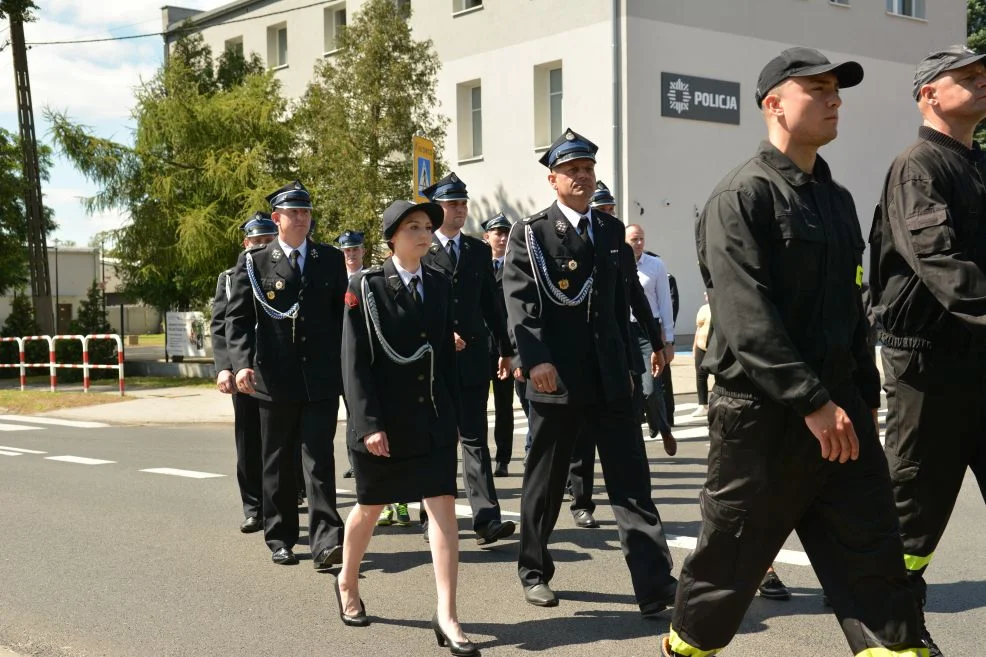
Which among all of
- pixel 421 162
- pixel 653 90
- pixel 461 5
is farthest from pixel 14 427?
pixel 461 5

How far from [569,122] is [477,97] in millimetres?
3648

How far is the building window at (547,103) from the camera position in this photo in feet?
91.7

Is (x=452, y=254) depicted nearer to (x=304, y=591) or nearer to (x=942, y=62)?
(x=304, y=591)

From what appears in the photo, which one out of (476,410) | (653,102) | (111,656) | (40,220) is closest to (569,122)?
(653,102)

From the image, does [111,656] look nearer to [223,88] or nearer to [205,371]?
[205,371]

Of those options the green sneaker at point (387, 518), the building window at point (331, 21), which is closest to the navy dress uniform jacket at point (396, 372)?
the green sneaker at point (387, 518)

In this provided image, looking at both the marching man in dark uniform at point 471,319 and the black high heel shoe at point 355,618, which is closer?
the black high heel shoe at point 355,618

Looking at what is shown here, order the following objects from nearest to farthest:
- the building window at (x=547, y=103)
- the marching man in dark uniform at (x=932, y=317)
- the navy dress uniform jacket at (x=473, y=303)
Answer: the marching man in dark uniform at (x=932, y=317) → the navy dress uniform jacket at (x=473, y=303) → the building window at (x=547, y=103)

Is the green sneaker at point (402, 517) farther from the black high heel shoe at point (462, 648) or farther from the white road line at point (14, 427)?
the white road line at point (14, 427)

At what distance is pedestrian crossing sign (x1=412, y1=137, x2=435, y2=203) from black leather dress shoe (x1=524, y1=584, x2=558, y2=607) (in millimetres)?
7945

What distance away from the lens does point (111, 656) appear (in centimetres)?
476

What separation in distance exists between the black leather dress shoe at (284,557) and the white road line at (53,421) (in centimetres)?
1024

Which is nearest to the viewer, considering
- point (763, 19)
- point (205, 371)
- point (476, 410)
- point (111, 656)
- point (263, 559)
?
point (111, 656)

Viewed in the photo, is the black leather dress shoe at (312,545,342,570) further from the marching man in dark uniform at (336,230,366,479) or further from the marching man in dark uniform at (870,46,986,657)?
the marching man in dark uniform at (336,230,366,479)
